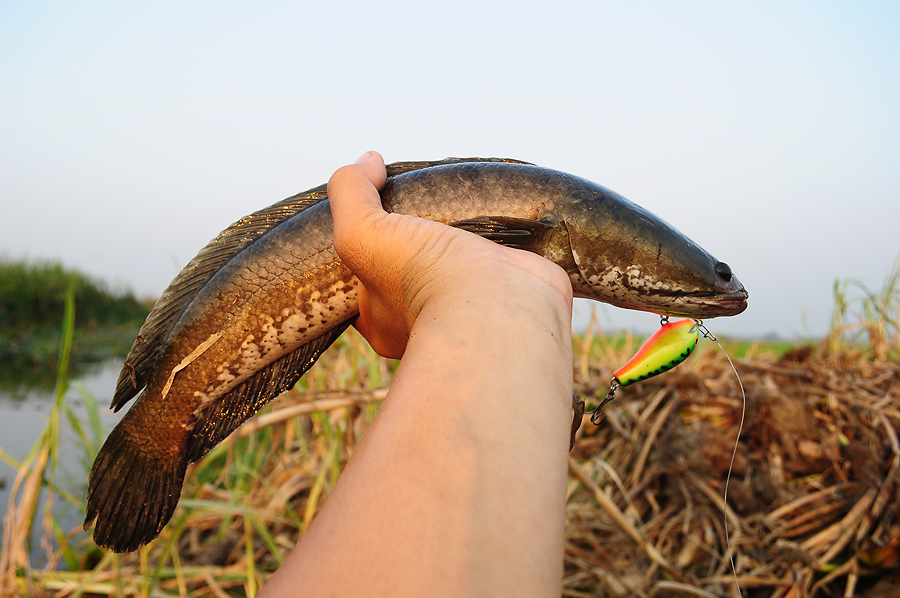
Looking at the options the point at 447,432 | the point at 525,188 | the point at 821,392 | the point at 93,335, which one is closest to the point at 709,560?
the point at 821,392

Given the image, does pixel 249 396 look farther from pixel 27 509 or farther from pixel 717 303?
pixel 27 509

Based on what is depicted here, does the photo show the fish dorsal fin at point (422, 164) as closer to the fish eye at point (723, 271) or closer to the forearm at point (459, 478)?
the fish eye at point (723, 271)

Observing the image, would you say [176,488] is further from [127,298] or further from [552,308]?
[127,298]

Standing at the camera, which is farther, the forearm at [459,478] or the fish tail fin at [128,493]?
the fish tail fin at [128,493]

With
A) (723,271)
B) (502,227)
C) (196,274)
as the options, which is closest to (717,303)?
(723,271)

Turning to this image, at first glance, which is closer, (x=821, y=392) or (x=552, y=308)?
(x=552, y=308)

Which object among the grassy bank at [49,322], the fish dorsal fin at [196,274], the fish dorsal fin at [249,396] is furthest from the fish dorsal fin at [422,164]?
the grassy bank at [49,322]

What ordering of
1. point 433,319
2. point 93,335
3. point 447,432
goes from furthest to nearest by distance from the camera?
1. point 93,335
2. point 433,319
3. point 447,432
